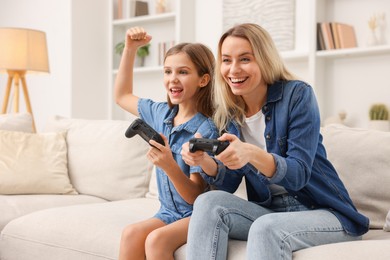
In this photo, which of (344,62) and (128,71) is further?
(344,62)

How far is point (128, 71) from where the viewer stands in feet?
7.20

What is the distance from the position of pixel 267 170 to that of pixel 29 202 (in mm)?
1406

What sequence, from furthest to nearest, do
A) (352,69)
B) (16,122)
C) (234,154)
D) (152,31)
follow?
(152,31)
(352,69)
(16,122)
(234,154)

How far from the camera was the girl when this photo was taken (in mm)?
1771

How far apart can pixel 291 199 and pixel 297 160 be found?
19cm

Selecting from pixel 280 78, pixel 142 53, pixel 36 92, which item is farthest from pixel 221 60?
pixel 36 92

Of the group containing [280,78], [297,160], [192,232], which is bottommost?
[192,232]

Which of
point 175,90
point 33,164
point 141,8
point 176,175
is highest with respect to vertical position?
point 141,8

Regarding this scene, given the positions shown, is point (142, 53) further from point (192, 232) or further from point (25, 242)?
point (192, 232)

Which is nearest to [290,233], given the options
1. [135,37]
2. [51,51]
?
[135,37]

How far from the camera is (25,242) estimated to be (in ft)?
7.42

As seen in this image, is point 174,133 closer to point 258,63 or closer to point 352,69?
point 258,63

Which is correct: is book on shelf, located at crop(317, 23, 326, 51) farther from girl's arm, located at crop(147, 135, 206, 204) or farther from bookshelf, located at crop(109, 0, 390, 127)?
girl's arm, located at crop(147, 135, 206, 204)

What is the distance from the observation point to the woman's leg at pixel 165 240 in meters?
1.72
